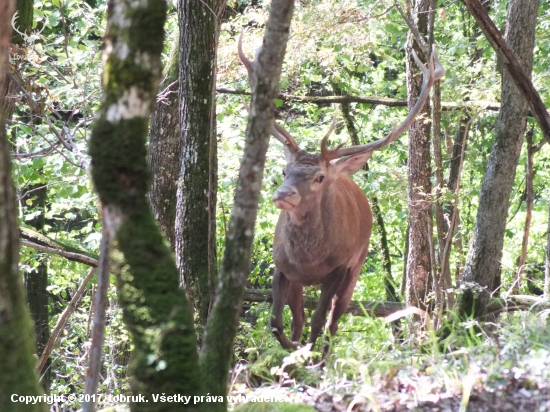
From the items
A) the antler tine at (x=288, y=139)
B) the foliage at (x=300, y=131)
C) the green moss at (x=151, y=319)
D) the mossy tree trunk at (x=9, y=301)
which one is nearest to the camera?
the mossy tree trunk at (x=9, y=301)

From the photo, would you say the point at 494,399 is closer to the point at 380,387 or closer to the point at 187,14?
the point at 380,387

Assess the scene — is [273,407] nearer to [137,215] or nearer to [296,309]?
[137,215]

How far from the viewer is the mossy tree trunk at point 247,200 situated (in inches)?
125

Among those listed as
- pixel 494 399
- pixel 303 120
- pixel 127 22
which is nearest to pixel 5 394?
pixel 127 22

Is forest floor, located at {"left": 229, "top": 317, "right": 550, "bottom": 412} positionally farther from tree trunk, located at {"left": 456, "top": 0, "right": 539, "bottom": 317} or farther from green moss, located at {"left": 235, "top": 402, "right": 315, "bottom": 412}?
tree trunk, located at {"left": 456, "top": 0, "right": 539, "bottom": 317}

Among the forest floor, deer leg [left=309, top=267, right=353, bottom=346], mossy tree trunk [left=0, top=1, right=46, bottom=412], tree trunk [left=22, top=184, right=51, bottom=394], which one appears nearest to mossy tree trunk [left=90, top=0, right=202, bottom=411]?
mossy tree trunk [left=0, top=1, right=46, bottom=412]

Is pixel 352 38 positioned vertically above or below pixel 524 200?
above

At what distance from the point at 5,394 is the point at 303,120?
11.8m

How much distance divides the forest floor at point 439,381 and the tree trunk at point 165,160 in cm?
322

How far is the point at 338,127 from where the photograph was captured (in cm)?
1506

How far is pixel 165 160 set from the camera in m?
7.30

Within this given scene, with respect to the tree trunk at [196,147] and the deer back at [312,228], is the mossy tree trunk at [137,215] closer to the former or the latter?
the tree trunk at [196,147]

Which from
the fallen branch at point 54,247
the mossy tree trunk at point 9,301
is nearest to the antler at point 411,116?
the fallen branch at point 54,247

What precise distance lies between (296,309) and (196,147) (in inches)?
87.1
